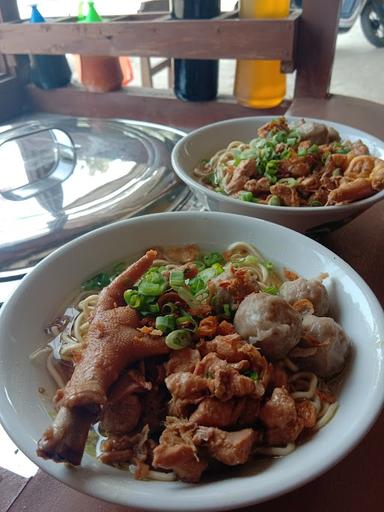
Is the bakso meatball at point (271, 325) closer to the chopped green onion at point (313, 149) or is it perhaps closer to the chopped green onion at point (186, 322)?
the chopped green onion at point (186, 322)

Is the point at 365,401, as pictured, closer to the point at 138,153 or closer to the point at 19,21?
the point at 138,153

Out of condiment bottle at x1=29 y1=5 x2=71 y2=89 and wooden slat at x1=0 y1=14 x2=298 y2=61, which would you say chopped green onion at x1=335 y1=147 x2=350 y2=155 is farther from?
condiment bottle at x1=29 y1=5 x2=71 y2=89

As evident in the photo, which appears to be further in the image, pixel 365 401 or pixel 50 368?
pixel 50 368

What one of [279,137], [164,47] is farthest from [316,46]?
[279,137]

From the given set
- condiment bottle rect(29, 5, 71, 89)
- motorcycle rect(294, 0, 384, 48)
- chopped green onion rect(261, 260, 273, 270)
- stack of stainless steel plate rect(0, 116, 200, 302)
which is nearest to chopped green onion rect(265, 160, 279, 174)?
stack of stainless steel plate rect(0, 116, 200, 302)

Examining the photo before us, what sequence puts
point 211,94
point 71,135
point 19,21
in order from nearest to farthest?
point 71,135 → point 211,94 → point 19,21

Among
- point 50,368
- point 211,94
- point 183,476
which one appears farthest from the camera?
point 211,94

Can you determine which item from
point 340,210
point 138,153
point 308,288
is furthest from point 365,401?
point 138,153

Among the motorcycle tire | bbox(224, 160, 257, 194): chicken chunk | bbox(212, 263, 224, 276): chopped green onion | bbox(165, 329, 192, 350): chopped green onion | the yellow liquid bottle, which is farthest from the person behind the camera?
the motorcycle tire
